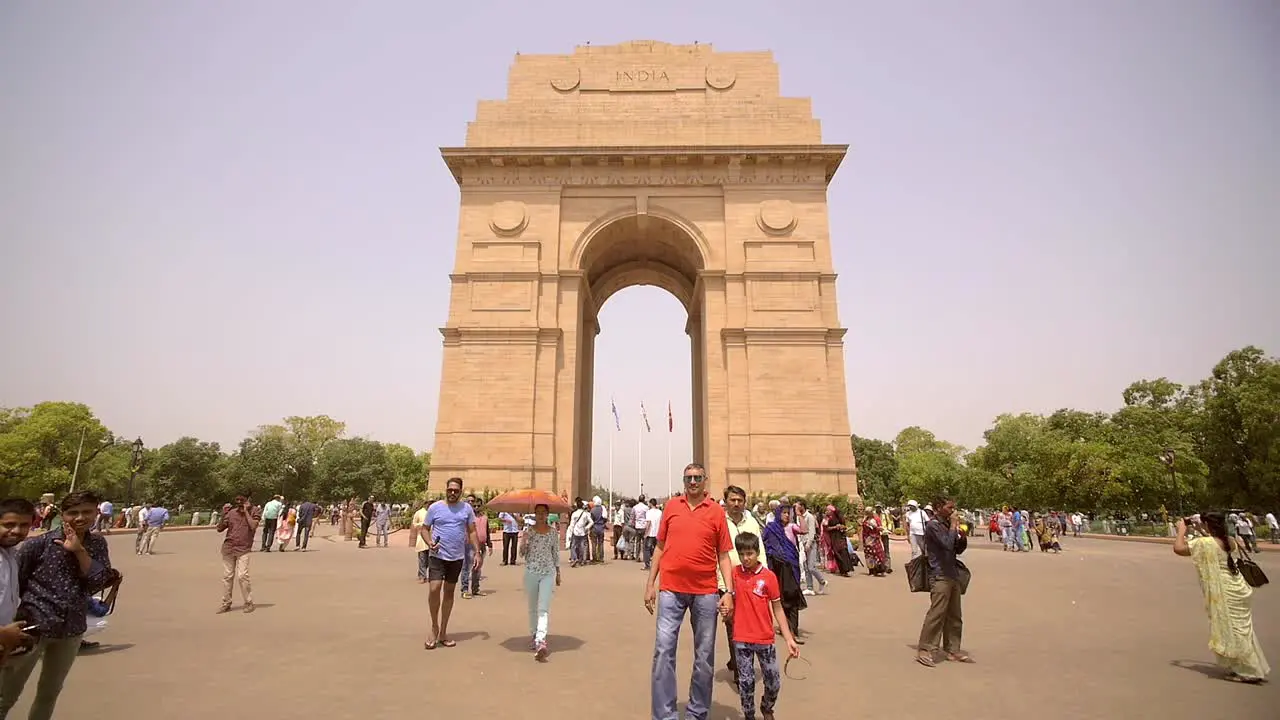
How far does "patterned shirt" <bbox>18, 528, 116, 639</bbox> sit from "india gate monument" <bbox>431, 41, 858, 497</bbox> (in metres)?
20.8

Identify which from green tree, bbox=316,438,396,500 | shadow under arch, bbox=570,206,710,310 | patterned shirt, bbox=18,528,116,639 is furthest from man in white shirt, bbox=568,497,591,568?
green tree, bbox=316,438,396,500

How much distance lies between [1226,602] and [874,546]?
9558mm

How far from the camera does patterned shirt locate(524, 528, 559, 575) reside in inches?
297

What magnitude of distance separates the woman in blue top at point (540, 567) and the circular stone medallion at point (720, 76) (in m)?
27.2

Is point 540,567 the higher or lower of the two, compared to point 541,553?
lower

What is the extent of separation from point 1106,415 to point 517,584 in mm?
55948

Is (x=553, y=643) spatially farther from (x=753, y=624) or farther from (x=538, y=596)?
(x=753, y=624)

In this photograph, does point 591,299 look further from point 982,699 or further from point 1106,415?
point 1106,415

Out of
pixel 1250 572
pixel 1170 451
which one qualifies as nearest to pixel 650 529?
pixel 1250 572

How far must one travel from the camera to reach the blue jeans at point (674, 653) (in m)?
4.76

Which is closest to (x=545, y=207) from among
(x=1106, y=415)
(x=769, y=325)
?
(x=769, y=325)

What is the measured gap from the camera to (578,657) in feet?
23.5

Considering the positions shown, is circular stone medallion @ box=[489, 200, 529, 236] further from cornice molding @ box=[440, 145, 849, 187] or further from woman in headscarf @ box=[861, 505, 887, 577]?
woman in headscarf @ box=[861, 505, 887, 577]

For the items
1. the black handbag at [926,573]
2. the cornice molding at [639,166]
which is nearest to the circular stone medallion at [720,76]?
the cornice molding at [639,166]
